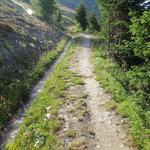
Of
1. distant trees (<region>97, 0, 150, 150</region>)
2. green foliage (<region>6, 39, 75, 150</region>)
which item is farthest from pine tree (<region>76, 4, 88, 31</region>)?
green foliage (<region>6, 39, 75, 150</region>)

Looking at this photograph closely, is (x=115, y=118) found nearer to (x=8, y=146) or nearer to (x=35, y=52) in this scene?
(x=8, y=146)

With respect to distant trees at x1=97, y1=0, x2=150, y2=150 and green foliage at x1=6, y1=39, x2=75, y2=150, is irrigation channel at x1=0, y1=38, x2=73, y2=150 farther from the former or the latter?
distant trees at x1=97, y1=0, x2=150, y2=150

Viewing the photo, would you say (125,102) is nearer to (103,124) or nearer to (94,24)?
(103,124)

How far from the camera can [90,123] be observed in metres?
16.2

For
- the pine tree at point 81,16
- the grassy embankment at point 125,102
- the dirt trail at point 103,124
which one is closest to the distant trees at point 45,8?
the pine tree at point 81,16

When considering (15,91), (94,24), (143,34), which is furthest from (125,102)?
(94,24)

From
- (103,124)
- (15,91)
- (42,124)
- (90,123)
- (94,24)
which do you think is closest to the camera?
(103,124)

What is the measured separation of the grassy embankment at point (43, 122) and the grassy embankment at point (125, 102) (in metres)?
3.09

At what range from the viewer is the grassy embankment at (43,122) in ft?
47.6

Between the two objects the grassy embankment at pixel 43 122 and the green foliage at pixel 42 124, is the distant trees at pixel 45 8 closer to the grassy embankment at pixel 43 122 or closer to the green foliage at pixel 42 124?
the grassy embankment at pixel 43 122

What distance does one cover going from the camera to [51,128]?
15672 millimetres

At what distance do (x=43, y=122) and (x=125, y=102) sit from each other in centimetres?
523

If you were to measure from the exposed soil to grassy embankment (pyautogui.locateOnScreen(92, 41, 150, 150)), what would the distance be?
0.43m

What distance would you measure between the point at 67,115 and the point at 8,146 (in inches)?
160
